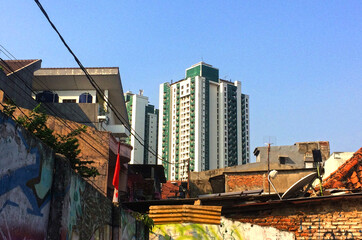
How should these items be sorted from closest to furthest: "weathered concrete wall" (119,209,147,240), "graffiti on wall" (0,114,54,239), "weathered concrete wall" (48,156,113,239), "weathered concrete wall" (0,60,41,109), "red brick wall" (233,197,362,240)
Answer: "graffiti on wall" (0,114,54,239), "weathered concrete wall" (48,156,113,239), "weathered concrete wall" (119,209,147,240), "red brick wall" (233,197,362,240), "weathered concrete wall" (0,60,41,109)

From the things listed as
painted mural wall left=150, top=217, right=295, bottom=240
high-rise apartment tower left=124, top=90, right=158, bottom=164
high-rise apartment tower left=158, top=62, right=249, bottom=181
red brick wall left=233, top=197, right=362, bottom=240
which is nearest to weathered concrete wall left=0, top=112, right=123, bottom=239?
painted mural wall left=150, top=217, right=295, bottom=240

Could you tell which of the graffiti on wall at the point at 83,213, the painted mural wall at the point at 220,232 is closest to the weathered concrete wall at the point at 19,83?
the painted mural wall at the point at 220,232

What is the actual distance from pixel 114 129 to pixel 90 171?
1917 cm

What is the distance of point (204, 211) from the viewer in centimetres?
1307

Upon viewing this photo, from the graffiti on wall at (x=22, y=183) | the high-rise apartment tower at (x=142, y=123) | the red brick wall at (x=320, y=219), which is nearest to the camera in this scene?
the graffiti on wall at (x=22, y=183)

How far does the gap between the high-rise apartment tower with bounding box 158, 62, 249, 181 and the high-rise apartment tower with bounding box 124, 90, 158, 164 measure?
11.2ft

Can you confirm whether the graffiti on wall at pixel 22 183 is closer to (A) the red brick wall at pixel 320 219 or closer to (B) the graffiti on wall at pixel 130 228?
(B) the graffiti on wall at pixel 130 228

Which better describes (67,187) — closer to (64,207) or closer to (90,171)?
(64,207)

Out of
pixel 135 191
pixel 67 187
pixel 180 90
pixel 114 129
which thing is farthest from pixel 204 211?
pixel 180 90

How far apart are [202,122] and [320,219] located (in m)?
108

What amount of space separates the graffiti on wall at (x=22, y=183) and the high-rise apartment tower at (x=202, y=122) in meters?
112

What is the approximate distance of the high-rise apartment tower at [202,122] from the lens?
120m

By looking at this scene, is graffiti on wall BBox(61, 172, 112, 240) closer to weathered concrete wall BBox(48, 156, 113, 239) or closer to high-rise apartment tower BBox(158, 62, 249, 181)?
weathered concrete wall BBox(48, 156, 113, 239)

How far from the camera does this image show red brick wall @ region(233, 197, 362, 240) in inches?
510
